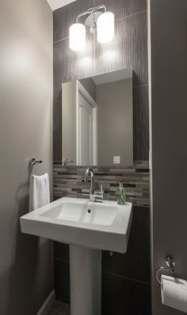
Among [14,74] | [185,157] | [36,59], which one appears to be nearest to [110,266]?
[185,157]

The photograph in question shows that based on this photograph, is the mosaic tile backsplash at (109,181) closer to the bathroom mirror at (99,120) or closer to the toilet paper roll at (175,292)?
the bathroom mirror at (99,120)

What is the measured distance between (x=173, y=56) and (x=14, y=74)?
97 cm

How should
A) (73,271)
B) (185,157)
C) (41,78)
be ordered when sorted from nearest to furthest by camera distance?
(185,157)
(73,271)
(41,78)

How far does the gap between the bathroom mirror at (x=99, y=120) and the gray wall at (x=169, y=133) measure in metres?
0.60

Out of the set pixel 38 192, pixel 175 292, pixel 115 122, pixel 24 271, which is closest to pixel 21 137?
pixel 38 192

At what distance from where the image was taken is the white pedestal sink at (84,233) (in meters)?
0.89

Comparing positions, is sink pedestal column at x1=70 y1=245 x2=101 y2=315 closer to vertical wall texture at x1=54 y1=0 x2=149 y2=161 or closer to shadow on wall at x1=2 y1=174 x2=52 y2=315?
shadow on wall at x1=2 y1=174 x2=52 y2=315

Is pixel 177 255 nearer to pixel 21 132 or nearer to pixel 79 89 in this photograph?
pixel 21 132

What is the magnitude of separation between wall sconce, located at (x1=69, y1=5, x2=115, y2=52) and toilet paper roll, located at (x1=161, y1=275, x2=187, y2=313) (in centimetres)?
157

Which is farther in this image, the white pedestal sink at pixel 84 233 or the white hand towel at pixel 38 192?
the white hand towel at pixel 38 192

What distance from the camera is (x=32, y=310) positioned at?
1.34m

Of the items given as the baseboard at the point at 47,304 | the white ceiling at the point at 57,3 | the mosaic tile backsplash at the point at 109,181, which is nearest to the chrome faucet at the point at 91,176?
the mosaic tile backsplash at the point at 109,181

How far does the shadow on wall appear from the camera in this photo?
116 cm

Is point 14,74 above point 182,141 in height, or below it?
above
